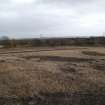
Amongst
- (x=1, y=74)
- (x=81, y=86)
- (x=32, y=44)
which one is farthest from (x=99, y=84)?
(x=32, y=44)

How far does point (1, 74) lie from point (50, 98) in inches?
272

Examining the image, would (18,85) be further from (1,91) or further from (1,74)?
(1,74)

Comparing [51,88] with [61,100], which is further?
[51,88]

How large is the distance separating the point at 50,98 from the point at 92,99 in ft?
6.53

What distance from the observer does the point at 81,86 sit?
53.0 ft

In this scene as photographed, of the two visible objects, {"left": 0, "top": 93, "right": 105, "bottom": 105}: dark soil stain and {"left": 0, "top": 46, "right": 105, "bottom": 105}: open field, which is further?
{"left": 0, "top": 46, "right": 105, "bottom": 105}: open field

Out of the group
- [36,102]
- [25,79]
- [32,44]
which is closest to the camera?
[36,102]

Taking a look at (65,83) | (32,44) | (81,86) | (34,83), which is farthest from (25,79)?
(32,44)

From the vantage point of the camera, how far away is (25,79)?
1791 centimetres

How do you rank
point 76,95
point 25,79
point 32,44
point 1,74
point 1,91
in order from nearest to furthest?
point 76,95
point 1,91
point 25,79
point 1,74
point 32,44

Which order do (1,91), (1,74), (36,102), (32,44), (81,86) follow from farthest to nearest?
(32,44) < (1,74) < (81,86) < (1,91) < (36,102)

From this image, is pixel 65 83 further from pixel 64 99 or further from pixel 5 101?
pixel 5 101

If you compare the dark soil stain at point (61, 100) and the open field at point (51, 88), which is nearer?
the dark soil stain at point (61, 100)

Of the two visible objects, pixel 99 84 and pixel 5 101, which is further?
pixel 99 84
